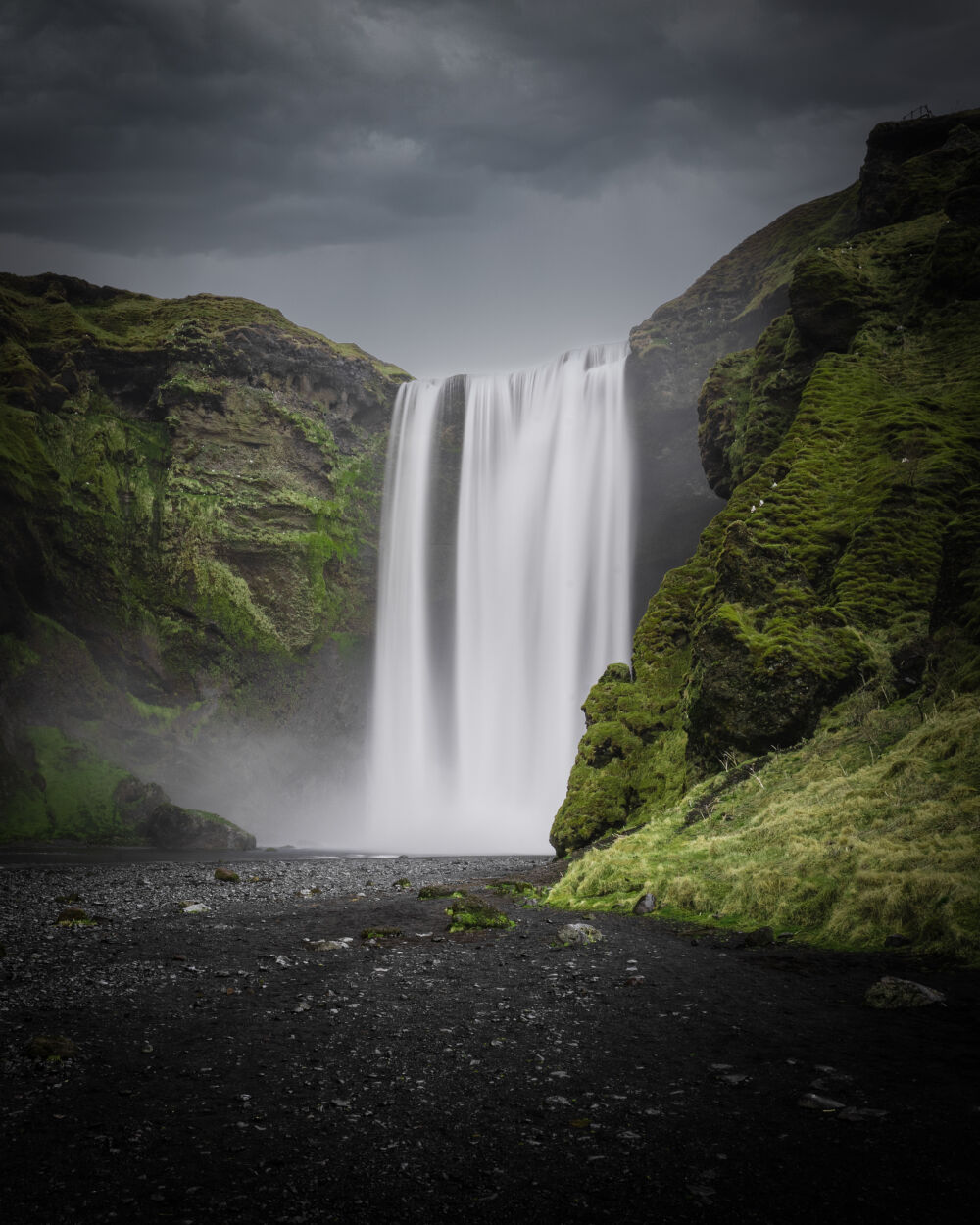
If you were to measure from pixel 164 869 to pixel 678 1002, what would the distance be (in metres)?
23.5

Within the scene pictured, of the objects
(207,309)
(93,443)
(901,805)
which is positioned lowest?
(901,805)

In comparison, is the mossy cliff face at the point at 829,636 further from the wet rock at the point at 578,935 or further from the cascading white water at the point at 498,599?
the cascading white water at the point at 498,599

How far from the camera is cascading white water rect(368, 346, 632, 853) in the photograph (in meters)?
54.6


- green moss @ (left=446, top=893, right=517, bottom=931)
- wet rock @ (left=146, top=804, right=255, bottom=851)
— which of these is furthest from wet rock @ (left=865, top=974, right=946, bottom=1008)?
wet rock @ (left=146, top=804, right=255, bottom=851)

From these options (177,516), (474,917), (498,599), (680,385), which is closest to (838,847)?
(474,917)

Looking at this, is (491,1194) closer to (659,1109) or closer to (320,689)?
(659,1109)

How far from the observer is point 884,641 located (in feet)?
62.7

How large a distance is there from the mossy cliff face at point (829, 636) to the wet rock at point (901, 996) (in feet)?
5.84

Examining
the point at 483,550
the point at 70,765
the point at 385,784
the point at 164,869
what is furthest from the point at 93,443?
the point at 164,869

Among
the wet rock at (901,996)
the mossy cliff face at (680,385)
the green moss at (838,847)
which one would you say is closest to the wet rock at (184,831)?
the green moss at (838,847)

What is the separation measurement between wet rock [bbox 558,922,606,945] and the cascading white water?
38.2 metres

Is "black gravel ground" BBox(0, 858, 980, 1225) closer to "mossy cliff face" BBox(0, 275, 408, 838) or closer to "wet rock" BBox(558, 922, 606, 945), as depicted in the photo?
"wet rock" BBox(558, 922, 606, 945)

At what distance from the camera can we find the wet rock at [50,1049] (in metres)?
6.39

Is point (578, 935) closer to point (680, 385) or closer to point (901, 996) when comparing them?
point (901, 996)
